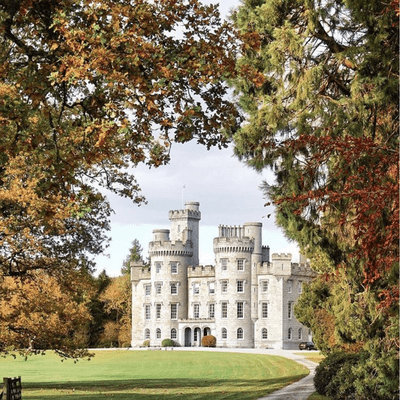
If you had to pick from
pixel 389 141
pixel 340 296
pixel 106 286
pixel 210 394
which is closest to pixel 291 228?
pixel 389 141

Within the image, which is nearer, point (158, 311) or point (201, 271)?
point (158, 311)

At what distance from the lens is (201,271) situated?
77.3 m

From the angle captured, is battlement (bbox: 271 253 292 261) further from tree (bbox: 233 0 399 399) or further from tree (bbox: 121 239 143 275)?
tree (bbox: 233 0 399 399)

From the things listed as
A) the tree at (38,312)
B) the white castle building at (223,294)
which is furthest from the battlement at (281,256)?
the tree at (38,312)

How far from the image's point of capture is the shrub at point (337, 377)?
16938 millimetres

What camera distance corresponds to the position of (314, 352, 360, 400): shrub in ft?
55.6

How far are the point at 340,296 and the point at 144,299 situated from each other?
61.6 m

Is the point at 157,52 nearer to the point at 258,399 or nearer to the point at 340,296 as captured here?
the point at 340,296

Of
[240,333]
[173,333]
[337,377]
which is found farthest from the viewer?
[173,333]

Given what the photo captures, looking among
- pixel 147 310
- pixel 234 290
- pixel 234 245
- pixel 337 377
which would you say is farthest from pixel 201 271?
pixel 337 377

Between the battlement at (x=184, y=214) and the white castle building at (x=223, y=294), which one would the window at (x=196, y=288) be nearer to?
the white castle building at (x=223, y=294)

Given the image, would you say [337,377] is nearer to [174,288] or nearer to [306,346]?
[306,346]

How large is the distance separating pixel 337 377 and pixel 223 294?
186ft

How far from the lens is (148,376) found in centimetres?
3444
